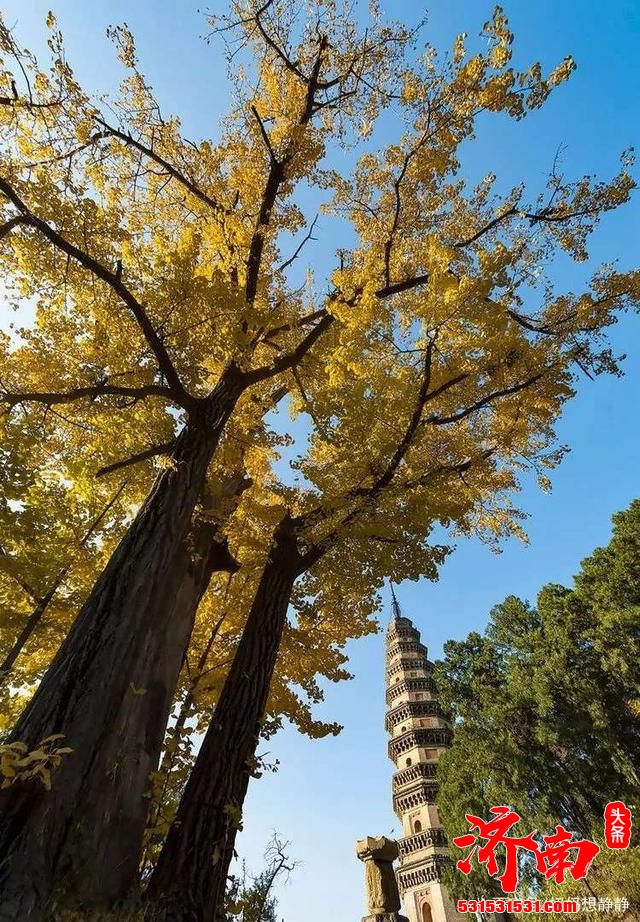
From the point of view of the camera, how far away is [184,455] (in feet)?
16.1

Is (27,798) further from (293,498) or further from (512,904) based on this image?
→ (512,904)

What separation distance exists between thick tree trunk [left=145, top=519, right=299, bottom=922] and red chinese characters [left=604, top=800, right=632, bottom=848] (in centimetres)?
1430

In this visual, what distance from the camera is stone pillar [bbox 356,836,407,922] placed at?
350 inches

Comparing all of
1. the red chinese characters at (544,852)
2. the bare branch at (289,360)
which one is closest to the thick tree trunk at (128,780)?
the bare branch at (289,360)

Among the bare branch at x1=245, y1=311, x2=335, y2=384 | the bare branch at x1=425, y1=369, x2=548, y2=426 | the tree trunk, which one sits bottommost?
the tree trunk

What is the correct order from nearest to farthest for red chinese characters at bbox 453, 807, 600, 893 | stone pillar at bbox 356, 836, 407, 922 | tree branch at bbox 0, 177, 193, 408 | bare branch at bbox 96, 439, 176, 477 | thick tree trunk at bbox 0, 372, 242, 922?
thick tree trunk at bbox 0, 372, 242, 922 → tree branch at bbox 0, 177, 193, 408 → bare branch at bbox 96, 439, 176, 477 → stone pillar at bbox 356, 836, 407, 922 → red chinese characters at bbox 453, 807, 600, 893

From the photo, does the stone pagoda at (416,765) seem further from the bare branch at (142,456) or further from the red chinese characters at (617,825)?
the bare branch at (142,456)

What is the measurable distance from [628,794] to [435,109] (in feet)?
68.3

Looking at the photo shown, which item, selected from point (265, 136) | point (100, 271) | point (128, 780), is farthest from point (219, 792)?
point (265, 136)

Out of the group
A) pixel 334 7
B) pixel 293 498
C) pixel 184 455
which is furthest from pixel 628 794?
pixel 334 7

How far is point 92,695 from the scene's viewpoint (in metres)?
3.22

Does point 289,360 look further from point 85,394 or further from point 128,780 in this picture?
point 128,780

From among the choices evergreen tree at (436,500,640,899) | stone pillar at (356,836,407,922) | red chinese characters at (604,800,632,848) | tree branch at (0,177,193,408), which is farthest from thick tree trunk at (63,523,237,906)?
evergreen tree at (436,500,640,899)

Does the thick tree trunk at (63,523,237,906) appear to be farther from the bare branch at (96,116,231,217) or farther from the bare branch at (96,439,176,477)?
the bare branch at (96,116,231,217)
